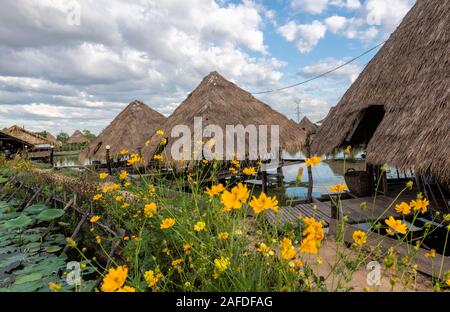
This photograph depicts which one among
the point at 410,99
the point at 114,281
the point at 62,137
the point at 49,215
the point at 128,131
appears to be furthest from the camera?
the point at 62,137

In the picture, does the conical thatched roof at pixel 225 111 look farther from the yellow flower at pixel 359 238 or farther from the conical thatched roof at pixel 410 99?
the yellow flower at pixel 359 238

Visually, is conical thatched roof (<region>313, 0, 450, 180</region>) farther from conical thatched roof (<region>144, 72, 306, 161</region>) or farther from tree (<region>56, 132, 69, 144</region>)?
tree (<region>56, 132, 69, 144</region>)

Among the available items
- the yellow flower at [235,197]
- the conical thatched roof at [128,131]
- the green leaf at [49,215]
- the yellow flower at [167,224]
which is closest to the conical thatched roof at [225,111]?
the green leaf at [49,215]

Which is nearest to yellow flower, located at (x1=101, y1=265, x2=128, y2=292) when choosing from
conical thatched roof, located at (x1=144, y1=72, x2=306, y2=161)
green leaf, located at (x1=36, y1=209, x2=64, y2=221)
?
green leaf, located at (x1=36, y1=209, x2=64, y2=221)

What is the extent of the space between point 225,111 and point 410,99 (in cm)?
453

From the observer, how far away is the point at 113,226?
376 cm

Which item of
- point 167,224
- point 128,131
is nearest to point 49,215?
point 167,224

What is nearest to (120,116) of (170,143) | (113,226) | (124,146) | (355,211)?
(124,146)

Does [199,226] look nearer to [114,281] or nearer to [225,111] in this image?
[114,281]

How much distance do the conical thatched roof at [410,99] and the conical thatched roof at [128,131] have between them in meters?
8.40

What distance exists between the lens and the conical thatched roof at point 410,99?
147 inches

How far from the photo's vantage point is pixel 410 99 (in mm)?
4551
